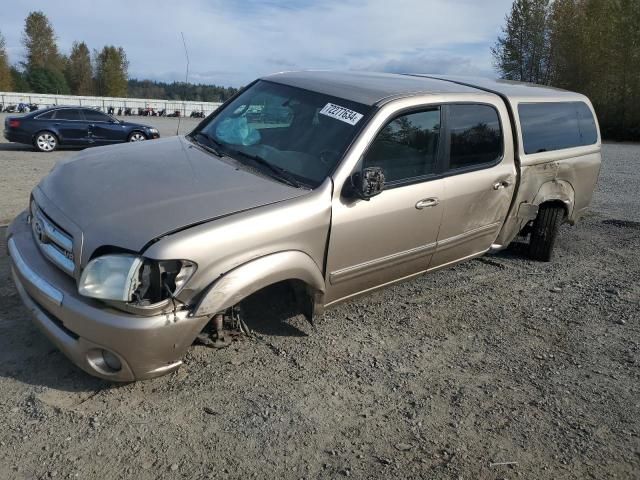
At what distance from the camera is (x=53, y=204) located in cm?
305

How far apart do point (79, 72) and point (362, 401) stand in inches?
3353

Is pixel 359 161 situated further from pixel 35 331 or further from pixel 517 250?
pixel 517 250

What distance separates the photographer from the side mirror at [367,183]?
128 inches

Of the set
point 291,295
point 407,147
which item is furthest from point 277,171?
point 407,147

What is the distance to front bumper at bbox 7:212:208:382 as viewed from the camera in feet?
8.55

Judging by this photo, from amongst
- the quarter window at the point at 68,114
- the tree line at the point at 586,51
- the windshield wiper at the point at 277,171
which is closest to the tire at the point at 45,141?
the quarter window at the point at 68,114

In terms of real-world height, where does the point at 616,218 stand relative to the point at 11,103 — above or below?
above

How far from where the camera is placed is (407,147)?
3773 mm

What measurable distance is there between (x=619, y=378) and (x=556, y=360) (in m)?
0.40

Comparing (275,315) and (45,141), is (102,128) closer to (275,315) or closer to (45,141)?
(45,141)

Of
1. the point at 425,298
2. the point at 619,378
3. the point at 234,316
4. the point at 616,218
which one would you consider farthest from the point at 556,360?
the point at 616,218

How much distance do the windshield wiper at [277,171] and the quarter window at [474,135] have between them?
140 centimetres

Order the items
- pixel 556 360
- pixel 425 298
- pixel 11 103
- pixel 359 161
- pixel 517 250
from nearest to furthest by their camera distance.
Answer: pixel 359 161 < pixel 556 360 < pixel 425 298 < pixel 517 250 < pixel 11 103

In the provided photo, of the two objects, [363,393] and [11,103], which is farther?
[11,103]
